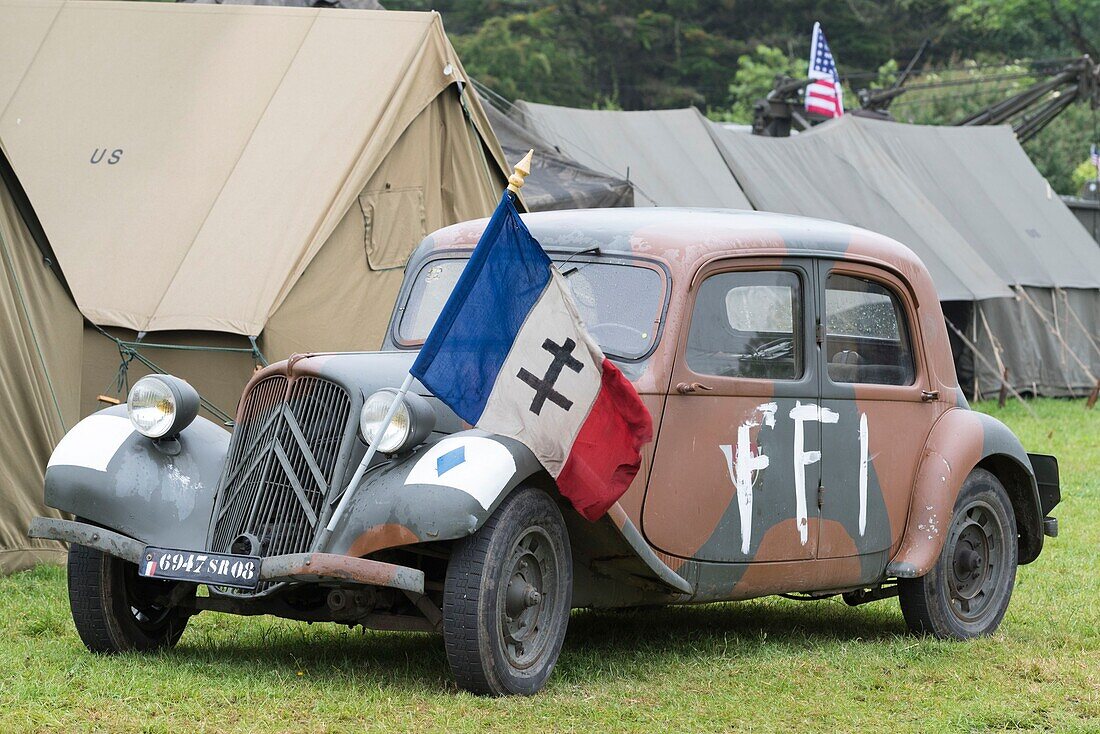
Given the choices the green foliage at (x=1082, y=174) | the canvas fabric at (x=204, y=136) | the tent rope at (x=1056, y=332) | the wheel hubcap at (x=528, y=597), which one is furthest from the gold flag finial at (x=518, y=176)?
the green foliage at (x=1082, y=174)

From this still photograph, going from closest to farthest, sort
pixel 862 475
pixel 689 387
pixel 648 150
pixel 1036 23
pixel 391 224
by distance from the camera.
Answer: pixel 689 387 → pixel 862 475 → pixel 391 224 → pixel 648 150 → pixel 1036 23

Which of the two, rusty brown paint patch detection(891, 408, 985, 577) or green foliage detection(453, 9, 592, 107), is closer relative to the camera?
rusty brown paint patch detection(891, 408, 985, 577)

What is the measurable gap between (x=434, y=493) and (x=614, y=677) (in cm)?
121

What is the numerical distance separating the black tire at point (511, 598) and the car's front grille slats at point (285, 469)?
558 millimetres

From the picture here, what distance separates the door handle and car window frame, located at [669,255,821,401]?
0.05ft

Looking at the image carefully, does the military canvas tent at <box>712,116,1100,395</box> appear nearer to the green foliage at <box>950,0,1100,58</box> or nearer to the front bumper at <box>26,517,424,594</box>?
the front bumper at <box>26,517,424,594</box>

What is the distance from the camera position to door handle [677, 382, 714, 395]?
5859 mm

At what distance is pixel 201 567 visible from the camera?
5195 mm

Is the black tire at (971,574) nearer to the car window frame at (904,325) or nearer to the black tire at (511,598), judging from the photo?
the car window frame at (904,325)

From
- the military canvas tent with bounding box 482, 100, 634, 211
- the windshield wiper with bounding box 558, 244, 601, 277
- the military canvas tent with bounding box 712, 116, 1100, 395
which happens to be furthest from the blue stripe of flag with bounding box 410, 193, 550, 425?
the military canvas tent with bounding box 712, 116, 1100, 395

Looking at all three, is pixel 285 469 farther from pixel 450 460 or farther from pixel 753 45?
pixel 753 45

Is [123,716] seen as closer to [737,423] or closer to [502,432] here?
[502,432]

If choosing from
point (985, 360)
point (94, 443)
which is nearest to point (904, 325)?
point (94, 443)

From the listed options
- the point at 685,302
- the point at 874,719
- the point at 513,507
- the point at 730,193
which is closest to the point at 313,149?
the point at 685,302
